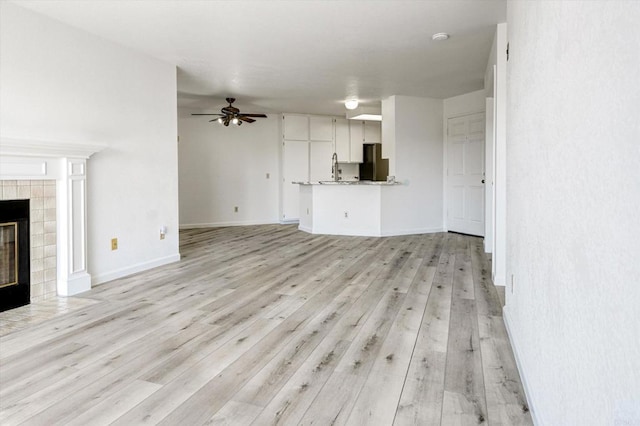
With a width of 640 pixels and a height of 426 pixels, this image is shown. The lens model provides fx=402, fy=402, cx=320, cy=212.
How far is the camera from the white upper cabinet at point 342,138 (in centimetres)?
898

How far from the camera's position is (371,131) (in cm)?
923

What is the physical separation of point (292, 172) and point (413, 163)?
9.43ft

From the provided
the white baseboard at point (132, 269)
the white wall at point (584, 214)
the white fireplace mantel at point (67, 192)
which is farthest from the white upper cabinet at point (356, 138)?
the white wall at point (584, 214)

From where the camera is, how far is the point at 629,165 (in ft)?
2.28

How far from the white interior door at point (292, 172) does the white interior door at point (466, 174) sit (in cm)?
315

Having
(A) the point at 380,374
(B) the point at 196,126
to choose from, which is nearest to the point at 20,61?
(A) the point at 380,374

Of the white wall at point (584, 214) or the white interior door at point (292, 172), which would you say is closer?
the white wall at point (584, 214)

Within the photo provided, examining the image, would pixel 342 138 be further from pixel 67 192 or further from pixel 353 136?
pixel 67 192

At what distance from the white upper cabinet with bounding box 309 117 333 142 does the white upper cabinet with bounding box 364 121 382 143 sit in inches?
33.1

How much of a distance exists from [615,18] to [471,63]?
14.7ft

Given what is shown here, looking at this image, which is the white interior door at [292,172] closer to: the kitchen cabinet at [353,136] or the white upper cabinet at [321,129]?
Answer: the white upper cabinet at [321,129]

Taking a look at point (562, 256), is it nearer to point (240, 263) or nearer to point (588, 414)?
point (588, 414)

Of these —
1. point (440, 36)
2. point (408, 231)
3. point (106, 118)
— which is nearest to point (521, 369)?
point (440, 36)

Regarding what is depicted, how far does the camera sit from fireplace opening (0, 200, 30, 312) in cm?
305
